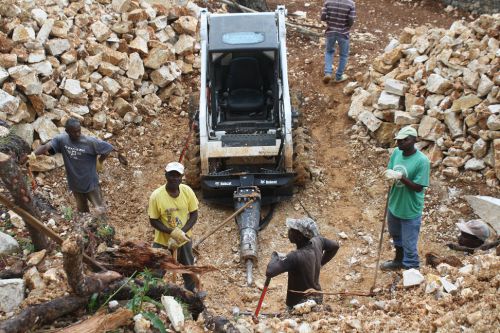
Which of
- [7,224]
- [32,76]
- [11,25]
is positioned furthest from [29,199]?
[11,25]

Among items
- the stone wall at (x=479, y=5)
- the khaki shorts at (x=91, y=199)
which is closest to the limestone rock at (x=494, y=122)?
the khaki shorts at (x=91, y=199)

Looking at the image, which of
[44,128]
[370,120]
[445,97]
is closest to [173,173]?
[44,128]

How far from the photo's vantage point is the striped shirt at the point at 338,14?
10.2m

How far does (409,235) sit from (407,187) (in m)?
0.55

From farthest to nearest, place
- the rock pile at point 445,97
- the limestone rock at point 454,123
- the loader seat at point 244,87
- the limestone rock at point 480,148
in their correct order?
the loader seat at point 244,87 < the limestone rock at point 454,123 < the rock pile at point 445,97 < the limestone rock at point 480,148

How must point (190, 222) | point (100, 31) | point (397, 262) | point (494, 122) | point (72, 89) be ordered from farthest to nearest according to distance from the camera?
point (100, 31) < point (72, 89) < point (494, 122) < point (397, 262) < point (190, 222)

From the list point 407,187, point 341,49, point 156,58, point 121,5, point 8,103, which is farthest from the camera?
point 341,49

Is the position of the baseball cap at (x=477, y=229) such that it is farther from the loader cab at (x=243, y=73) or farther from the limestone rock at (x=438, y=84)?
the loader cab at (x=243, y=73)

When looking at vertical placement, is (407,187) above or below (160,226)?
above

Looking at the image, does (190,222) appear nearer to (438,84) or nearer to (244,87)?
(244,87)

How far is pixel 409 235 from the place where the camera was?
618cm

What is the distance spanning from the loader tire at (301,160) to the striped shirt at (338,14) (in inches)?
101

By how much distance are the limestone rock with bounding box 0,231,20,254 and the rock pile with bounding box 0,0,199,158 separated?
2.64 meters

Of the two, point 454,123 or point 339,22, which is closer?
point 454,123
